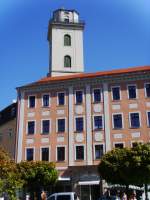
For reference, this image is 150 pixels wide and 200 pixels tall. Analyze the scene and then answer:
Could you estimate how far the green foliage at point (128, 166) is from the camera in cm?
3078

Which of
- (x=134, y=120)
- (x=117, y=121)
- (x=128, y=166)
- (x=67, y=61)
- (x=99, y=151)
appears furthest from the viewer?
(x=67, y=61)

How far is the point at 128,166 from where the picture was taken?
31.4 metres

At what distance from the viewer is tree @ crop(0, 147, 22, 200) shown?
2145cm

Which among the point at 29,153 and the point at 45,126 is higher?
the point at 45,126

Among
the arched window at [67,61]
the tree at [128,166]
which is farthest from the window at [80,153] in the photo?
the arched window at [67,61]

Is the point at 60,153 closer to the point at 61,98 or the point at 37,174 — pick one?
the point at 37,174

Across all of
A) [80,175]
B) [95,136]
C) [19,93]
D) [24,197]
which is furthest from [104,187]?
[19,93]

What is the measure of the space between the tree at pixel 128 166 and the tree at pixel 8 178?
38.6 ft

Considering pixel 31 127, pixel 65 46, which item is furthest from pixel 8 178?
pixel 65 46

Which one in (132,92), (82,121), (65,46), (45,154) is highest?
(65,46)

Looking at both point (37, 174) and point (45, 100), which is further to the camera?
point (45, 100)

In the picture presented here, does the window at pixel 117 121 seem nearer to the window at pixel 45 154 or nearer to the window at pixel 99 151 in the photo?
the window at pixel 99 151

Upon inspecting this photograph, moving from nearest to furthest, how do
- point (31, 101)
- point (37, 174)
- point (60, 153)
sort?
point (37, 174) < point (60, 153) < point (31, 101)

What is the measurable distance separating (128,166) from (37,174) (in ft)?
33.7
